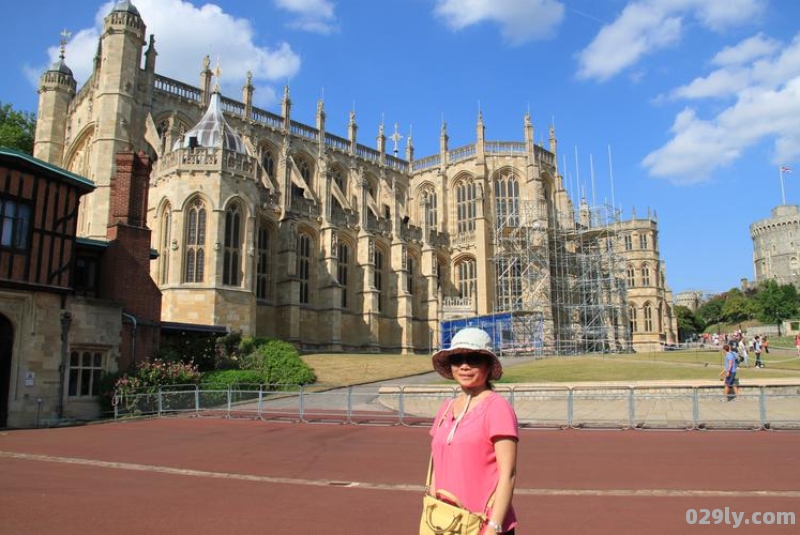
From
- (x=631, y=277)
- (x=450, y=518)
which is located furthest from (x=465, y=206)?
(x=450, y=518)

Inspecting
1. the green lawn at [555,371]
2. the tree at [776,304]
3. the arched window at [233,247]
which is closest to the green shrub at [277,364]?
the green lawn at [555,371]

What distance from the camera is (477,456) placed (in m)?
3.23

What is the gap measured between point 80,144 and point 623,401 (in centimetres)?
3432

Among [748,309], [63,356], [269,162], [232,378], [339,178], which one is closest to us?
[63,356]

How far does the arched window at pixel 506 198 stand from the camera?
2072 inches

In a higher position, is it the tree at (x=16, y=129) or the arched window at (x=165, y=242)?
the tree at (x=16, y=129)

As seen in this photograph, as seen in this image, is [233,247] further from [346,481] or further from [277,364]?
[346,481]

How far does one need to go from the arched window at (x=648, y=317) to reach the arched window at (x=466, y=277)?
20.0 m

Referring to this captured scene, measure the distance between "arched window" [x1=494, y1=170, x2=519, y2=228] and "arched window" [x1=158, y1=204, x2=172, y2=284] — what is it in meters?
28.3

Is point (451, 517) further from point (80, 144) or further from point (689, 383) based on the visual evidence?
point (80, 144)

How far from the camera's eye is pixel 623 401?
1680 cm

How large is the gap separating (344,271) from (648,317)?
32.4 metres

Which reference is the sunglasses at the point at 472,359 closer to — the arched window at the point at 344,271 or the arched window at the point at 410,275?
the arched window at the point at 344,271

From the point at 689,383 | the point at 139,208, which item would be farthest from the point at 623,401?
the point at 139,208
